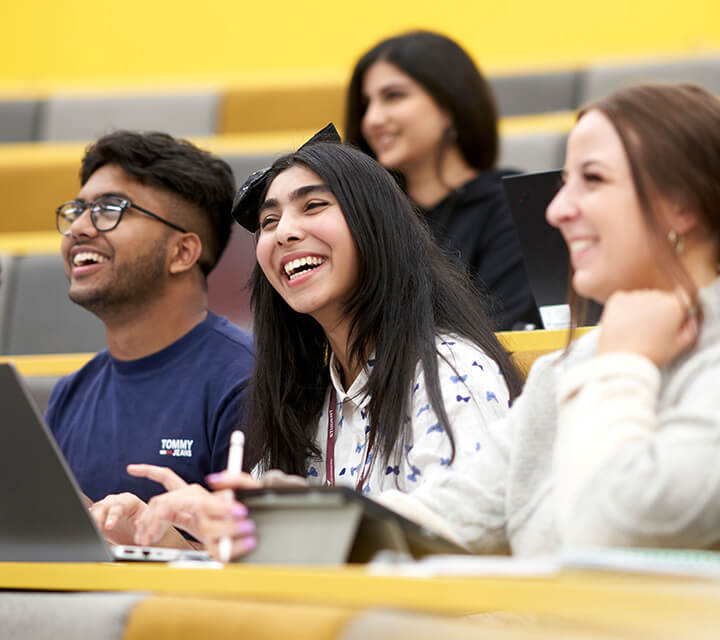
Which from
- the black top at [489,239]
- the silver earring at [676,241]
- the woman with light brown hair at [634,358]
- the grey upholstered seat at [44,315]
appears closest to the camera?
the woman with light brown hair at [634,358]

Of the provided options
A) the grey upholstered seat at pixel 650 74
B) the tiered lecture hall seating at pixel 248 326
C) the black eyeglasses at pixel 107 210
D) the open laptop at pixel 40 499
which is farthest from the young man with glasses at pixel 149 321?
the grey upholstered seat at pixel 650 74

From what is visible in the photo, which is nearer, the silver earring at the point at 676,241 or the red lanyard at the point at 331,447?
the silver earring at the point at 676,241

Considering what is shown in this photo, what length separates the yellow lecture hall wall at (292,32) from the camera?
2.81 metres

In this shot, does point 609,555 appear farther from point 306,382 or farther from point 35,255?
point 35,255

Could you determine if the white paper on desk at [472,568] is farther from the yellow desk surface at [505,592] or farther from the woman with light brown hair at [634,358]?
the woman with light brown hair at [634,358]

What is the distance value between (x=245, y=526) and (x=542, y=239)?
668mm

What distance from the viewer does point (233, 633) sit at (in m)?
0.59

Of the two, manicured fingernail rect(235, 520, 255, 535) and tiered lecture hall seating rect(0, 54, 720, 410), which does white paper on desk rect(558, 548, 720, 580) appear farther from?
tiered lecture hall seating rect(0, 54, 720, 410)

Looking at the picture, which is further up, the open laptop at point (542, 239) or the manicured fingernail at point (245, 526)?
the open laptop at point (542, 239)

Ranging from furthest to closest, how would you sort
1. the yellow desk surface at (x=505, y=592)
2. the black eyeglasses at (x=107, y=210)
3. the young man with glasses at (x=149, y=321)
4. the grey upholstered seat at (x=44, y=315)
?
1. the grey upholstered seat at (x=44, y=315)
2. the black eyeglasses at (x=107, y=210)
3. the young man with glasses at (x=149, y=321)
4. the yellow desk surface at (x=505, y=592)

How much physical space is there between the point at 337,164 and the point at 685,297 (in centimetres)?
54

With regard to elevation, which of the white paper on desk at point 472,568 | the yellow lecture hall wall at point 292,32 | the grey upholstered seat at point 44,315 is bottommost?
the grey upholstered seat at point 44,315

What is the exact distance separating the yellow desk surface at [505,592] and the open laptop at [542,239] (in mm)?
715

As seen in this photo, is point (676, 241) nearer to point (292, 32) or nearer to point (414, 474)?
point (414, 474)
